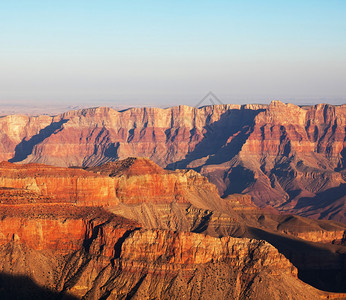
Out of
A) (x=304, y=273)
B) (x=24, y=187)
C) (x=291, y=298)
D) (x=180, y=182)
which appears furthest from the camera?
(x=180, y=182)

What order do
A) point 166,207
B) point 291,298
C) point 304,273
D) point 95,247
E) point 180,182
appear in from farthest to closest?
1. point 180,182
2. point 166,207
3. point 304,273
4. point 95,247
5. point 291,298

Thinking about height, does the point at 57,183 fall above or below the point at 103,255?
above

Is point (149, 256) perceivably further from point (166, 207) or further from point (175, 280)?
point (166, 207)

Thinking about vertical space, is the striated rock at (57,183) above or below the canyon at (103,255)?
above

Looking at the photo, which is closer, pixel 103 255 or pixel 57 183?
pixel 103 255

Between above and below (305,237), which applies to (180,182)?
above

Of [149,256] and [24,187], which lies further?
[24,187]

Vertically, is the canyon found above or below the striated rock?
below

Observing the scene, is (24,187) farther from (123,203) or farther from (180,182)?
(180,182)

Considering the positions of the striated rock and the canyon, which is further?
the striated rock

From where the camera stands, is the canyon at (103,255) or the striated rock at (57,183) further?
the striated rock at (57,183)

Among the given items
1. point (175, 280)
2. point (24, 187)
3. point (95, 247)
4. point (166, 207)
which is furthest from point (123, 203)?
point (175, 280)
